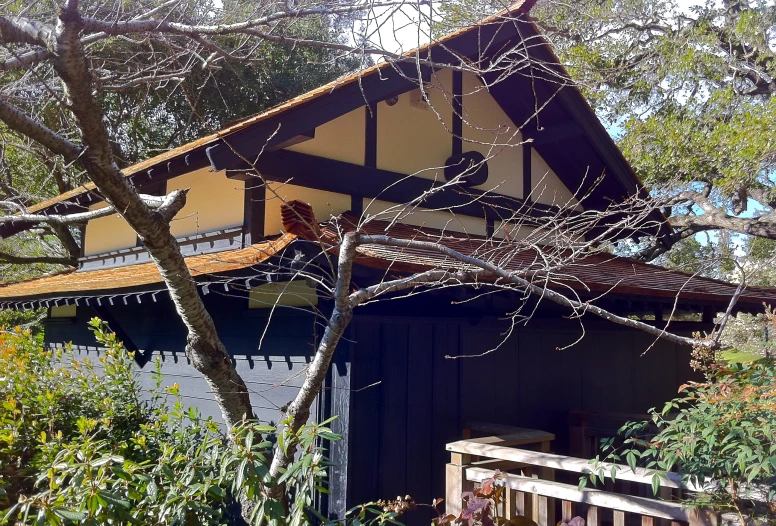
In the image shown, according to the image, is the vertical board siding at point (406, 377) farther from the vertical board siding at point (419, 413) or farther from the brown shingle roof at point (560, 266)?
the brown shingle roof at point (560, 266)

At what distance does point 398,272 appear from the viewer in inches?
175

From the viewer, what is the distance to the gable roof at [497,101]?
513 cm

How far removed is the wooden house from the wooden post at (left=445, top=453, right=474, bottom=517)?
0.80m

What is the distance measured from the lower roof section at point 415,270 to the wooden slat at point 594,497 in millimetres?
1179

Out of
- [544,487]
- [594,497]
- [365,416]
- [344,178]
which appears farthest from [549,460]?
[344,178]

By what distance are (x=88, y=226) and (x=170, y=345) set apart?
3785 mm

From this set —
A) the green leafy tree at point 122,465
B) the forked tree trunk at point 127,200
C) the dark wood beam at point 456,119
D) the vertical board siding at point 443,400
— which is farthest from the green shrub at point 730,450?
the dark wood beam at point 456,119

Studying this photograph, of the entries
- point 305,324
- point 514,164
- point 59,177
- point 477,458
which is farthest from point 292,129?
point 59,177

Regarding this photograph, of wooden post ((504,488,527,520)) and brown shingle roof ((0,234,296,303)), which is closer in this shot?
wooden post ((504,488,527,520))

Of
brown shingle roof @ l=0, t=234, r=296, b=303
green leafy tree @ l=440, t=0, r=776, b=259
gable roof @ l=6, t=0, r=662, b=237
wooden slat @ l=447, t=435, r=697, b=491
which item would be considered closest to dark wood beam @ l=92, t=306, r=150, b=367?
brown shingle roof @ l=0, t=234, r=296, b=303

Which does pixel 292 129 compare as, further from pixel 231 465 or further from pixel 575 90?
pixel 575 90

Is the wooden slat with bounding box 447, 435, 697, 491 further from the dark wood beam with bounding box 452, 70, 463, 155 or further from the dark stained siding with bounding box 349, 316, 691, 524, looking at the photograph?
the dark wood beam with bounding box 452, 70, 463, 155

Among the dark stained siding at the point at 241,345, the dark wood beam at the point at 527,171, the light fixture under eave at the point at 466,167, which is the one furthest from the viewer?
the dark wood beam at the point at 527,171

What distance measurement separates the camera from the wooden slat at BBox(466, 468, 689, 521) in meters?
3.29
